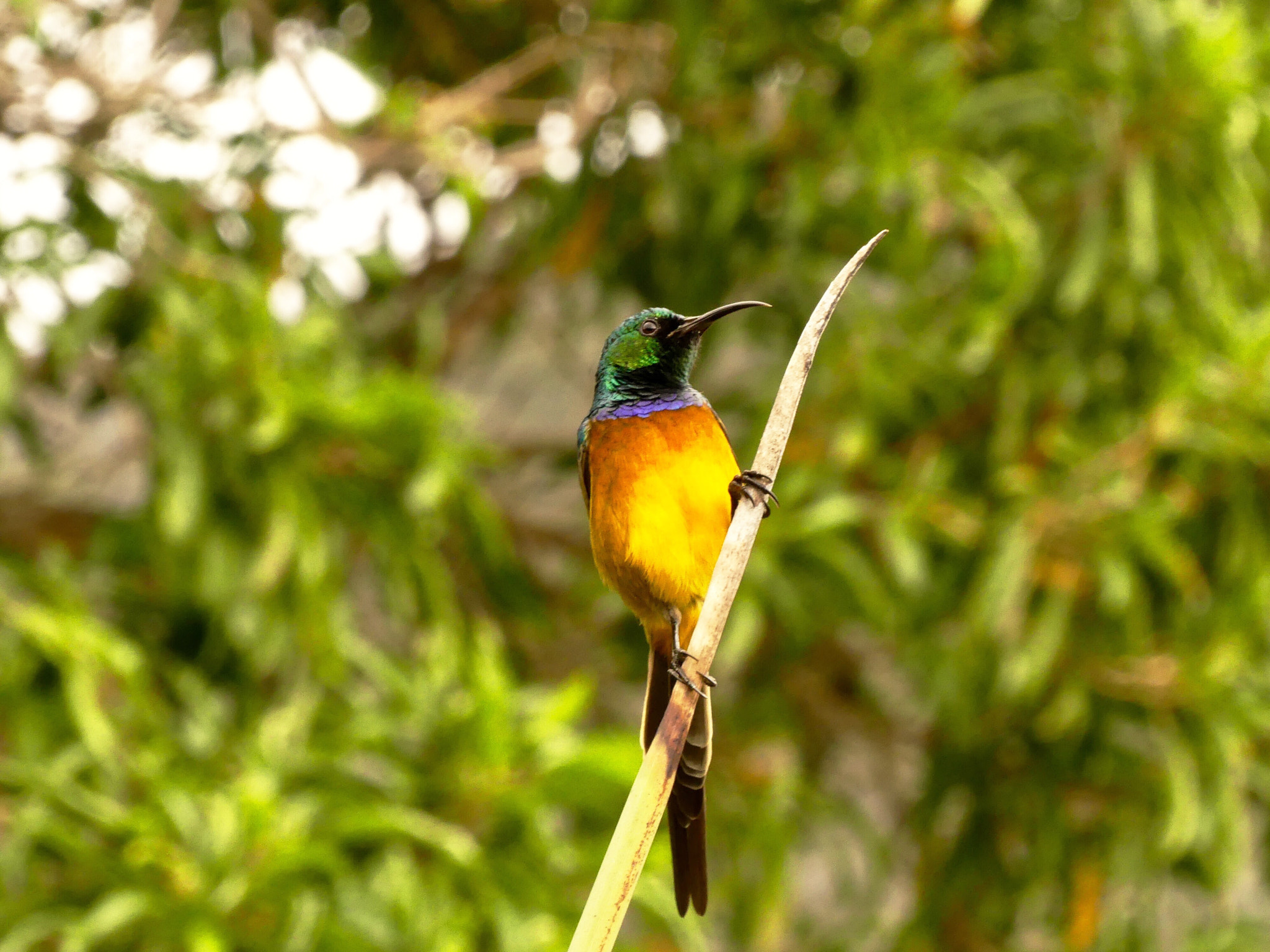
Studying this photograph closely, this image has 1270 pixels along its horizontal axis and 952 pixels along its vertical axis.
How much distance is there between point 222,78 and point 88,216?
1.95ft

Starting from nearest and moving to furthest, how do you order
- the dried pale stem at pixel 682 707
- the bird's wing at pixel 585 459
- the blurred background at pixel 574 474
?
the dried pale stem at pixel 682 707 < the bird's wing at pixel 585 459 < the blurred background at pixel 574 474

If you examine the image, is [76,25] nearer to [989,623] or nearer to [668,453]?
[989,623]

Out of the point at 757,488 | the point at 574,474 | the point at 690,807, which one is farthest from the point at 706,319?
the point at 574,474

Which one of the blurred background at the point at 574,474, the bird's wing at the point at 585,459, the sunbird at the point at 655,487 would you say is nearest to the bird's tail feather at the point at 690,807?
the sunbird at the point at 655,487


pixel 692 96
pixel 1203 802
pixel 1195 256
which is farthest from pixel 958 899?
pixel 692 96

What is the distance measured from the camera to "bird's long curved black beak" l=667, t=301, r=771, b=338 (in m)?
0.41

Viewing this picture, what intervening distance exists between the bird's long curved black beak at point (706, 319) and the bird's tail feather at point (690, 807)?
0.12m

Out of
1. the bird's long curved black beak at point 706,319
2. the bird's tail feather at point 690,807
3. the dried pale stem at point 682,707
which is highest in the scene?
the bird's long curved black beak at point 706,319

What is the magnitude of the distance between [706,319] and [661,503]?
6.4 inches

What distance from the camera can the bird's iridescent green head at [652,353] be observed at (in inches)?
19.9

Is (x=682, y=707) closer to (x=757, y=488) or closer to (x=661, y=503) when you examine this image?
(x=757, y=488)

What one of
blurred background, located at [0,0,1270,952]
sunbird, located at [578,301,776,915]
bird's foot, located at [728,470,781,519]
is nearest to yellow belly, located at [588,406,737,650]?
sunbird, located at [578,301,776,915]

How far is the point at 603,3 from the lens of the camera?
2729 millimetres

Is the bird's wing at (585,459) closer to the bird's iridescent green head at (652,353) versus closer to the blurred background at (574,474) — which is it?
the bird's iridescent green head at (652,353)
